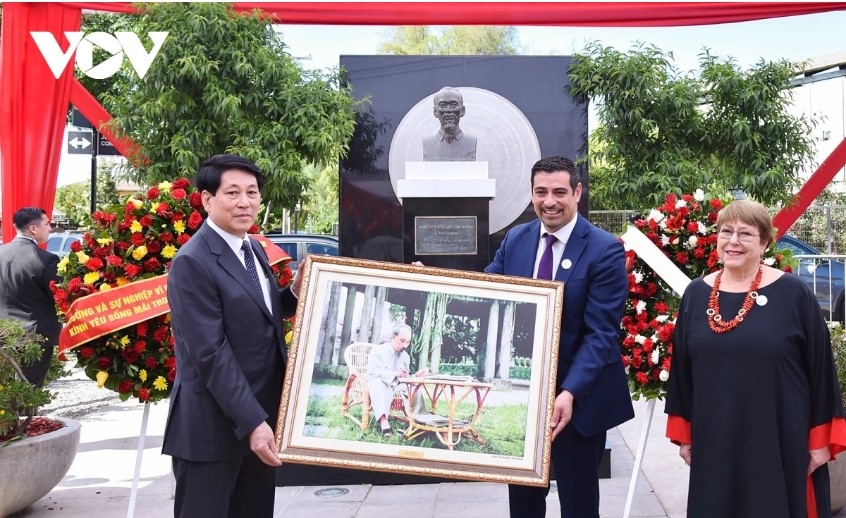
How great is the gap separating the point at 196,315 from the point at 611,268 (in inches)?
61.7

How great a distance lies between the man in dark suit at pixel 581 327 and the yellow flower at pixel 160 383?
2252mm

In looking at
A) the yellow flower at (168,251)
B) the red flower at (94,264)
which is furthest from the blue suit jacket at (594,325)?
the red flower at (94,264)

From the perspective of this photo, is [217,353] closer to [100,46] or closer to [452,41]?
[100,46]

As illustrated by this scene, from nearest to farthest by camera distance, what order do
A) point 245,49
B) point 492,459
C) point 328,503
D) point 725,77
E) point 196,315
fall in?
1. point 196,315
2. point 492,459
3. point 328,503
4. point 245,49
5. point 725,77

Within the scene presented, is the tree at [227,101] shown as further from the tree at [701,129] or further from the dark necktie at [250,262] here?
the dark necktie at [250,262]

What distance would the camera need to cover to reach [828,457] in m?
2.95

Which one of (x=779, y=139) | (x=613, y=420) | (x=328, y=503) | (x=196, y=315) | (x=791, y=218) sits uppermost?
(x=779, y=139)

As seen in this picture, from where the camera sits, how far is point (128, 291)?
418 cm

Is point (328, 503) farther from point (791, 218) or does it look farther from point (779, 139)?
point (779, 139)

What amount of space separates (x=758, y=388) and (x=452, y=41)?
3153cm

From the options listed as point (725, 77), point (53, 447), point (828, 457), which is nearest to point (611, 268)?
point (828, 457)

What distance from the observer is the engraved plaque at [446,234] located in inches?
227

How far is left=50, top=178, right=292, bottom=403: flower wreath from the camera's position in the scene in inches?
164

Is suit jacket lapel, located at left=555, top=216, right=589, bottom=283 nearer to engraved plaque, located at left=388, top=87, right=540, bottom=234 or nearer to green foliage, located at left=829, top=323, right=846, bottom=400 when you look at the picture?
green foliage, located at left=829, top=323, right=846, bottom=400
